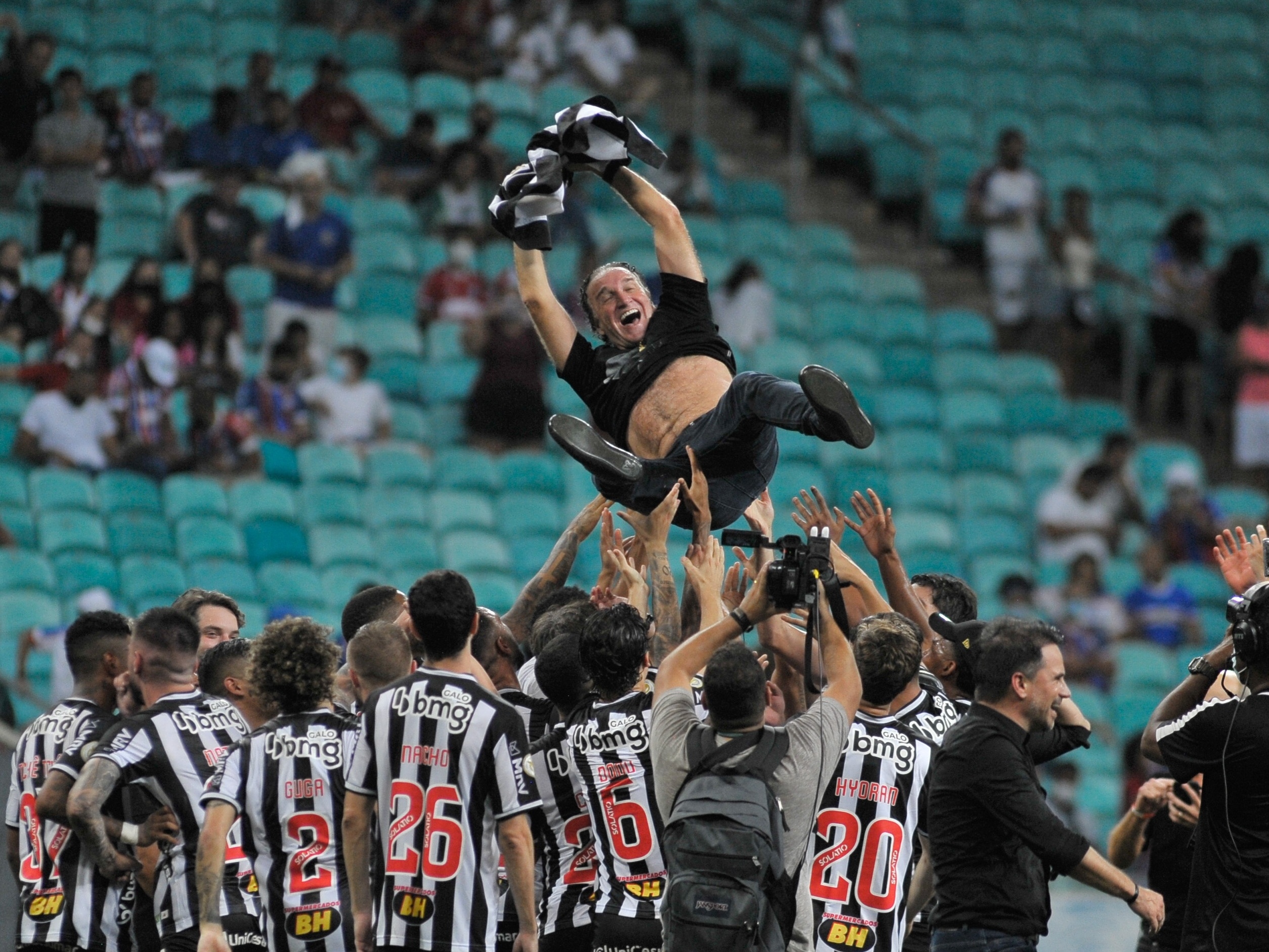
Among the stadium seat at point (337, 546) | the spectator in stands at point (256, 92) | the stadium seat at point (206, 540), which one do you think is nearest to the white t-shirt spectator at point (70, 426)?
the stadium seat at point (206, 540)

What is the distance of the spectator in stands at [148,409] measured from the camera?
9891mm

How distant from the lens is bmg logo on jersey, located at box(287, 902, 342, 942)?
16.0 feet

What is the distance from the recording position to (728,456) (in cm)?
572

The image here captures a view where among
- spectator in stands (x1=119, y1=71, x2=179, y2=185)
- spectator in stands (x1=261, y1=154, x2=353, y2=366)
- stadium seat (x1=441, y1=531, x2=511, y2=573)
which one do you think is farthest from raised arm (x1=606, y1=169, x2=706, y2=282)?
spectator in stands (x1=119, y1=71, x2=179, y2=185)

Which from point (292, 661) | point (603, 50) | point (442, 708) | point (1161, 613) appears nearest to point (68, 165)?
point (603, 50)

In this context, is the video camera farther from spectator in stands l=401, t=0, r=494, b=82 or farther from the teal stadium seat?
spectator in stands l=401, t=0, r=494, b=82

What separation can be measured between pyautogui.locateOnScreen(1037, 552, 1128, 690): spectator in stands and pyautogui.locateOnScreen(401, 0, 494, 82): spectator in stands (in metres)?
5.27

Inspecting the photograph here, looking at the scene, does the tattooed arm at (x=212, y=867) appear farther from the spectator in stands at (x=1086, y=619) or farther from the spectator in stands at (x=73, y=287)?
the spectator in stands at (x=1086, y=619)

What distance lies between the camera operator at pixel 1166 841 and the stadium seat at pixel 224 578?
5250 mm

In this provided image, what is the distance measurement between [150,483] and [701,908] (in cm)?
646

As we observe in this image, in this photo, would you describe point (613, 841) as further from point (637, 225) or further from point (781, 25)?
point (781, 25)

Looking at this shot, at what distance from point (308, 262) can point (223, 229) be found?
1.81 ft

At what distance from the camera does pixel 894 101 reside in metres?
13.7

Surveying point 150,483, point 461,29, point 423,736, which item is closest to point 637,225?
point 461,29
